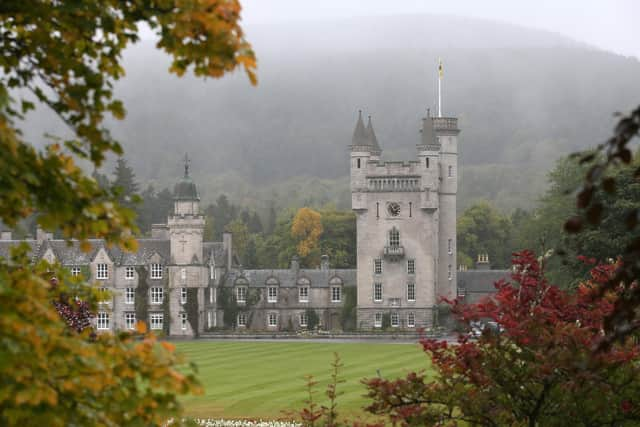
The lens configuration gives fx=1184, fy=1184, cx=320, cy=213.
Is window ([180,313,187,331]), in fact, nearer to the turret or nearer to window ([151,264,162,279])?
window ([151,264,162,279])

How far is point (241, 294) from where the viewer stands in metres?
84.0

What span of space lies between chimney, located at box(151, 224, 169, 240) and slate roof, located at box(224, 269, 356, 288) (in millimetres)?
5696

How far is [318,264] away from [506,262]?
60.9 ft

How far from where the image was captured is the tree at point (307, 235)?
118375 millimetres

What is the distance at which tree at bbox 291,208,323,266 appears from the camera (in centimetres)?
11838

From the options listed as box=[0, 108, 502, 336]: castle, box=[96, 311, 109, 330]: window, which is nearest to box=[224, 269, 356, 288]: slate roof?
box=[0, 108, 502, 336]: castle

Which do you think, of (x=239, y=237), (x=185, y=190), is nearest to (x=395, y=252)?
(x=185, y=190)

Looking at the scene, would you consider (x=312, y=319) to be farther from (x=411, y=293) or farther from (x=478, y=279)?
(x=478, y=279)

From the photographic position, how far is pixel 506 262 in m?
114

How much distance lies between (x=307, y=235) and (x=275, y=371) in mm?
75915

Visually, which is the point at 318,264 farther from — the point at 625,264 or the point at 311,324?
the point at 625,264

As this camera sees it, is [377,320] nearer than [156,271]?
No

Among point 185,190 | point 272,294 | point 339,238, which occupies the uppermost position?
point 185,190

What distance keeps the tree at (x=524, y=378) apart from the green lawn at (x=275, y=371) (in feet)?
19.9
